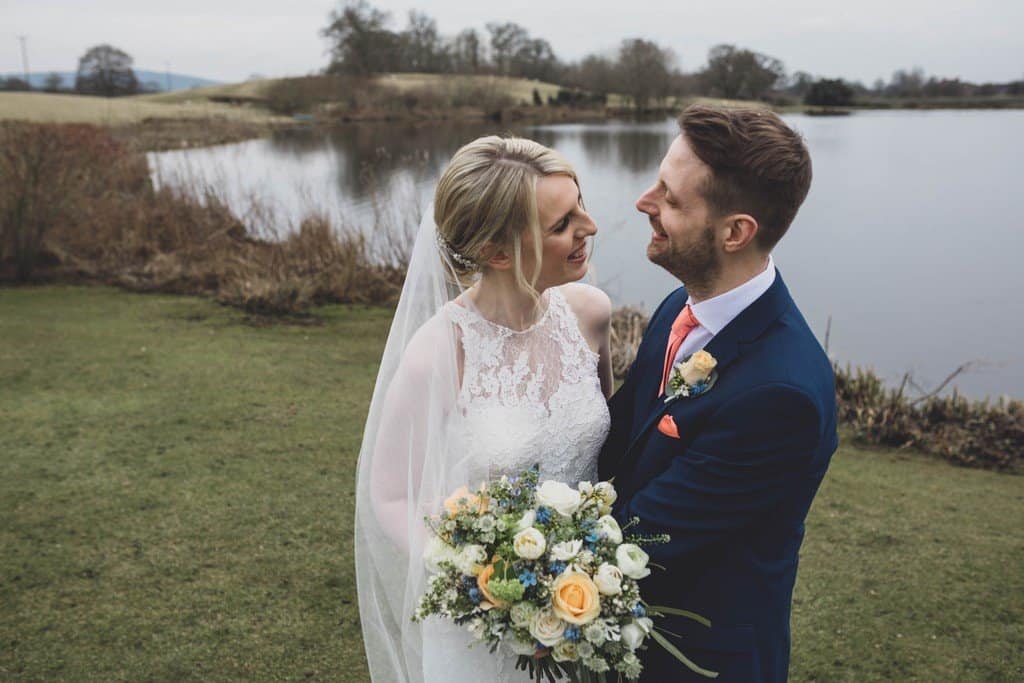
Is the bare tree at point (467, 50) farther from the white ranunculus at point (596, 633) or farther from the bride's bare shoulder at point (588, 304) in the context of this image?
the white ranunculus at point (596, 633)

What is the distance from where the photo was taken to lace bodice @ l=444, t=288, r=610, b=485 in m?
2.62

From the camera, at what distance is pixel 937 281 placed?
15.7 m

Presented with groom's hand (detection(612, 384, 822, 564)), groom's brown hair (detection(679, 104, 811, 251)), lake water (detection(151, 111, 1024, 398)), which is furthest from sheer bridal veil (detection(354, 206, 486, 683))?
lake water (detection(151, 111, 1024, 398))

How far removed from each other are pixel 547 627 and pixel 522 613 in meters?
0.07

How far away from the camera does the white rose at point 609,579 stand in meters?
1.85

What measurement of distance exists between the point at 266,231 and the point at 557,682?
447 inches

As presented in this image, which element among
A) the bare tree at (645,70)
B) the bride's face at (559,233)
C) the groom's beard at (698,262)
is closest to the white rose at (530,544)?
the groom's beard at (698,262)

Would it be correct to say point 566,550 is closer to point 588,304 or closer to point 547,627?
point 547,627

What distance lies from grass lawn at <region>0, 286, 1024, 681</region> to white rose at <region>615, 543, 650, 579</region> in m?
2.42

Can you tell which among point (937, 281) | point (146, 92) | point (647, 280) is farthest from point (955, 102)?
point (146, 92)

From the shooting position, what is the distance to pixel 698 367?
6.77ft


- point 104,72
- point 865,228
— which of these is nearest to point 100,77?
point 104,72

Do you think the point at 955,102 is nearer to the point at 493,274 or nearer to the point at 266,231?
the point at 266,231

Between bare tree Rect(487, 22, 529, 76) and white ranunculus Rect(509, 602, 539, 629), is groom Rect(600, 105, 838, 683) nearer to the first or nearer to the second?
white ranunculus Rect(509, 602, 539, 629)
